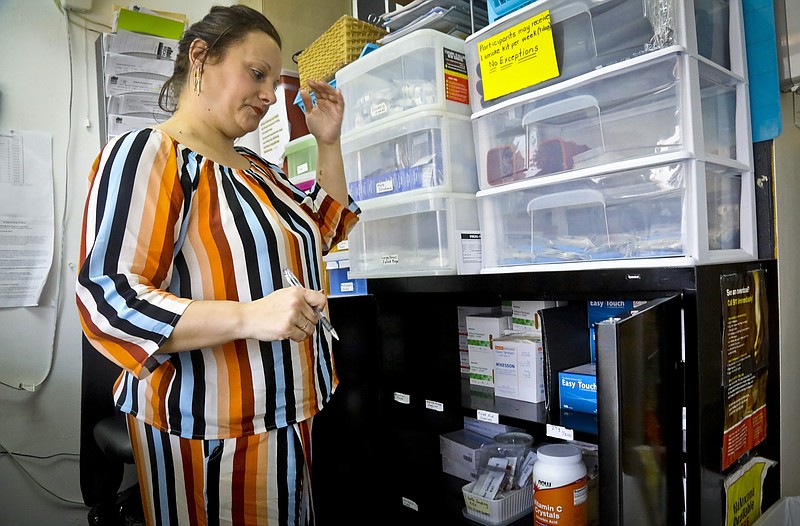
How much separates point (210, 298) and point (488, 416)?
66 centimetres

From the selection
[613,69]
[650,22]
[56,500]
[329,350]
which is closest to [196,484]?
[329,350]

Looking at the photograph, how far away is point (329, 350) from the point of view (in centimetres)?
99

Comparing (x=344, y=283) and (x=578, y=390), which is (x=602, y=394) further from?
(x=344, y=283)

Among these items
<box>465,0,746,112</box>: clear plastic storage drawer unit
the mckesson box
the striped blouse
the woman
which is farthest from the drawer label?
the mckesson box

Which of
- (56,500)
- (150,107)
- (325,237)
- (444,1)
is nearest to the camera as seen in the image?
(325,237)

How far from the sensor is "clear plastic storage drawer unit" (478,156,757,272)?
3.02 feet

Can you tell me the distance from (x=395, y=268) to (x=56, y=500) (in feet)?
5.09

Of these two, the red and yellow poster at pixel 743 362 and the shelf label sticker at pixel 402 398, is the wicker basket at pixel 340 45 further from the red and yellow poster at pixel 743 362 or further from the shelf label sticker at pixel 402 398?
the red and yellow poster at pixel 743 362

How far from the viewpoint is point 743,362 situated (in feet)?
3.30

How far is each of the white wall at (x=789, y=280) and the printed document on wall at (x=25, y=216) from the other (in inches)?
85.2

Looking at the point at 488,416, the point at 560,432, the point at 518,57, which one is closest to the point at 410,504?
the point at 488,416

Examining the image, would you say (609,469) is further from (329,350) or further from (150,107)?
(150,107)

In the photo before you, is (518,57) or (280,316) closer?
(280,316)

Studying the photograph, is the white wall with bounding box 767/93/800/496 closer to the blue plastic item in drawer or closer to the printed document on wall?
the blue plastic item in drawer
